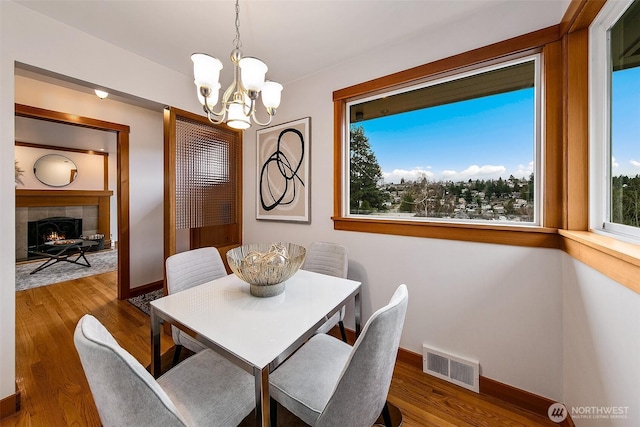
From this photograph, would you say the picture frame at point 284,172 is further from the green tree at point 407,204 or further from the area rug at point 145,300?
the area rug at point 145,300

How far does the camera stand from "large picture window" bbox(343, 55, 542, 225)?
5.18 feet

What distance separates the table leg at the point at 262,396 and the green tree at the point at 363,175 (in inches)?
64.9

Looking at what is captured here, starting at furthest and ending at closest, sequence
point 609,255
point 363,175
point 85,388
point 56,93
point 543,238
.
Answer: point 56,93, point 363,175, point 85,388, point 543,238, point 609,255

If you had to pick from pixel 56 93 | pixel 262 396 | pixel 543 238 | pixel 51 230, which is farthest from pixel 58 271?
pixel 543 238

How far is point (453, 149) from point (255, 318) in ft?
5.79

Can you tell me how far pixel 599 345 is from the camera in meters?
1.04

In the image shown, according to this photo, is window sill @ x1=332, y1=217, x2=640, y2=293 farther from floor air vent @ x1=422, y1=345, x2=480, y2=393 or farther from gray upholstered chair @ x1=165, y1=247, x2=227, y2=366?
gray upholstered chair @ x1=165, y1=247, x2=227, y2=366

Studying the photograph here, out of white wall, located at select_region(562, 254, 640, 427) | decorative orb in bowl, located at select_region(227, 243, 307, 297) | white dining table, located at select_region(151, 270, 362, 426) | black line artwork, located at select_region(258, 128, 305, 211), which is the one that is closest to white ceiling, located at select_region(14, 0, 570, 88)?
black line artwork, located at select_region(258, 128, 305, 211)

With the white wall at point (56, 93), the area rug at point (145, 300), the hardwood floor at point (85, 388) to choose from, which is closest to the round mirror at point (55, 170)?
the white wall at point (56, 93)

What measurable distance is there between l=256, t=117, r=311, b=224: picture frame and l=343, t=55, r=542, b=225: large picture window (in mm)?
428

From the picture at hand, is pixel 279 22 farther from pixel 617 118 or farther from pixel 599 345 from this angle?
pixel 599 345

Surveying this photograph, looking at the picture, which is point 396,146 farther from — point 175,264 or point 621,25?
point 175,264

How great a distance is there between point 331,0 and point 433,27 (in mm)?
780

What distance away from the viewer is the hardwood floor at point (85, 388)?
4.65 ft
